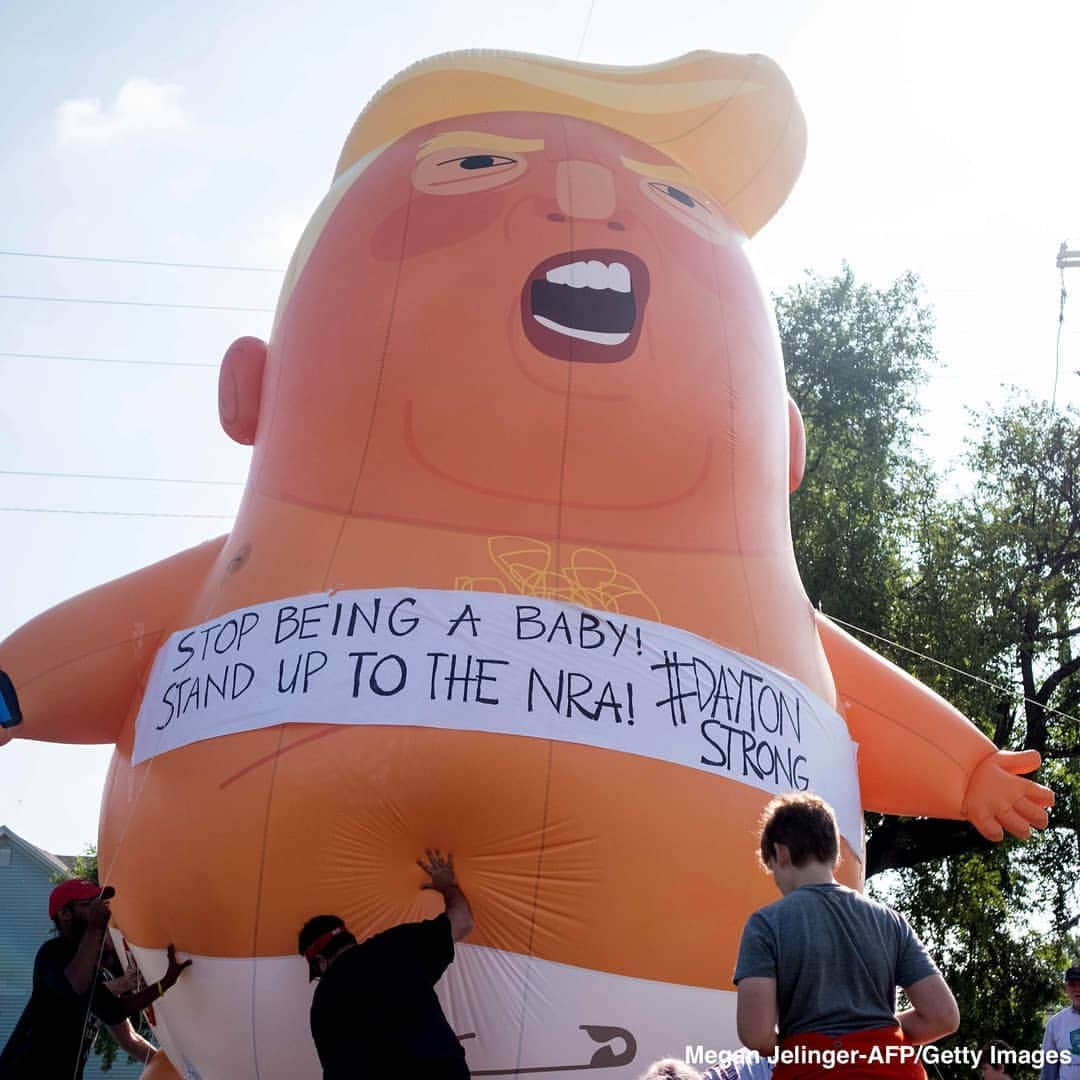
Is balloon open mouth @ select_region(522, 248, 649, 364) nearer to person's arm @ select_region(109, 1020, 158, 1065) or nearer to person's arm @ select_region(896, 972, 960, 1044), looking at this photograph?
person's arm @ select_region(109, 1020, 158, 1065)

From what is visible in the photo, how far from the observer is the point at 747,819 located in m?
5.21

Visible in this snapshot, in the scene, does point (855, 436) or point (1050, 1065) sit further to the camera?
point (855, 436)

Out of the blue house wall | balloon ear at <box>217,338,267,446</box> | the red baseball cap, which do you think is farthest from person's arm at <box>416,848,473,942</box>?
the blue house wall

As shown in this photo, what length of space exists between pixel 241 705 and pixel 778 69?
15.9ft

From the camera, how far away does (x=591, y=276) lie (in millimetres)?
6113

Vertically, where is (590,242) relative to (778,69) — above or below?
below

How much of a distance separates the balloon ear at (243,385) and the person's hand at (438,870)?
8.98 ft

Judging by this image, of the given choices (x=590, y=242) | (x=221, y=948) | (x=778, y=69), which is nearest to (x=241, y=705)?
(x=221, y=948)

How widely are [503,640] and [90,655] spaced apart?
2.07 meters

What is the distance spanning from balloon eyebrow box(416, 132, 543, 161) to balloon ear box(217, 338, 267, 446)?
1.26 m

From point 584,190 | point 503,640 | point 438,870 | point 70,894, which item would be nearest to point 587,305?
point 584,190

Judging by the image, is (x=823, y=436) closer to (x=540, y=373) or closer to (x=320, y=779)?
(x=540, y=373)

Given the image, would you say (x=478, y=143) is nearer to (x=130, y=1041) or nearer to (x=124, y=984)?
(x=124, y=984)

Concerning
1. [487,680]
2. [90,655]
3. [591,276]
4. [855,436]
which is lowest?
[487,680]
